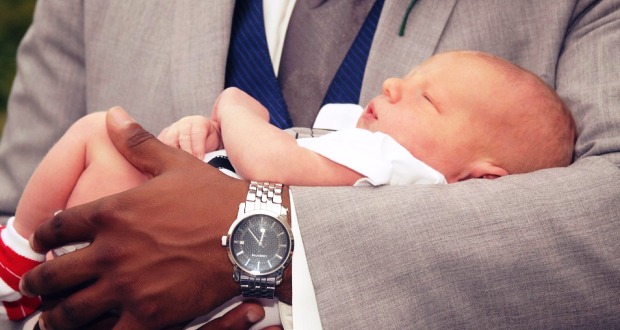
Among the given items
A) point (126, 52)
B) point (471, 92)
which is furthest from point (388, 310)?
point (126, 52)

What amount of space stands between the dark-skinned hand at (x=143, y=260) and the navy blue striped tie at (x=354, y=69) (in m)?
0.63

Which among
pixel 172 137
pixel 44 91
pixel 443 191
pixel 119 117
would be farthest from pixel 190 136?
pixel 44 91

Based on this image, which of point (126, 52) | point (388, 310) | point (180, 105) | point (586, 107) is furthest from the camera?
point (126, 52)

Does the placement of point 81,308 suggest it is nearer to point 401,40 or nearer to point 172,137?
point 172,137

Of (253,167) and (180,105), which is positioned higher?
(253,167)

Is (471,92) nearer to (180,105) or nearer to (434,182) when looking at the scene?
(434,182)

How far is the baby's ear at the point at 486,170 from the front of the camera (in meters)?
1.33

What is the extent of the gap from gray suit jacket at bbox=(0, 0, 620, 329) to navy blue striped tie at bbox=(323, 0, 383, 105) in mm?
42

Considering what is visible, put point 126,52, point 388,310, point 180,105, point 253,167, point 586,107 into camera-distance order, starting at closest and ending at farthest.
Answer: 1. point 388,310
2. point 253,167
3. point 586,107
4. point 180,105
5. point 126,52

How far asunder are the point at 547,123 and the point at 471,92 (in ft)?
0.51

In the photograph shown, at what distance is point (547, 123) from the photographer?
1.35 m

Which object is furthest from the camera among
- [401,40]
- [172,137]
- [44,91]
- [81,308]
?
[44,91]

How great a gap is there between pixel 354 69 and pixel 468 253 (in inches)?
28.5

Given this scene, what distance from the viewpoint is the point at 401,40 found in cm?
170
